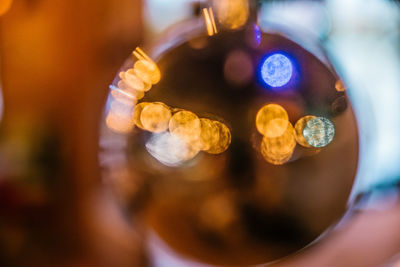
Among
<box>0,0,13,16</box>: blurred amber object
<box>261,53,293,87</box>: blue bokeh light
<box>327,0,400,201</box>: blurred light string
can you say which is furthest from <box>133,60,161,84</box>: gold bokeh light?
<box>0,0,13,16</box>: blurred amber object

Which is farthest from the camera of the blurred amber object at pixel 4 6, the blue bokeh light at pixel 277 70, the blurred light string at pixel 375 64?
the blurred amber object at pixel 4 6

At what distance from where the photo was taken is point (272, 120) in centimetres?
50

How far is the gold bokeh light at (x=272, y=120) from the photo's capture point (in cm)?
49

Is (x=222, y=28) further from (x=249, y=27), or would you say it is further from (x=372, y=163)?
(x=372, y=163)

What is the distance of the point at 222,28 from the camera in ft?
1.53

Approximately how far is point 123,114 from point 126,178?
9 centimetres

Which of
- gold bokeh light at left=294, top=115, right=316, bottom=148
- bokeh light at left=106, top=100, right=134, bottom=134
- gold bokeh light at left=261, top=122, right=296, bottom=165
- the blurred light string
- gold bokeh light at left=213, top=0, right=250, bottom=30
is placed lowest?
bokeh light at left=106, top=100, right=134, bottom=134

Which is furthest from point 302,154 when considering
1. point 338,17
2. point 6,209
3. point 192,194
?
point 6,209

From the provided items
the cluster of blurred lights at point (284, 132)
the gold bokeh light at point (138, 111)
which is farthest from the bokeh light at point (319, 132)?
the gold bokeh light at point (138, 111)

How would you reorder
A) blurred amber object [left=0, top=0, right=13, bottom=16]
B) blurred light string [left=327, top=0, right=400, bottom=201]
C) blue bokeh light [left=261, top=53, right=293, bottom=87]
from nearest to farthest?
1. blue bokeh light [left=261, top=53, right=293, bottom=87]
2. blurred light string [left=327, top=0, right=400, bottom=201]
3. blurred amber object [left=0, top=0, right=13, bottom=16]

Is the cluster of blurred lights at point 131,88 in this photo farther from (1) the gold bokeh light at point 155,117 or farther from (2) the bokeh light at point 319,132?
(2) the bokeh light at point 319,132

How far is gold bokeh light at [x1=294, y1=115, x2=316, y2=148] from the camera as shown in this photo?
485mm

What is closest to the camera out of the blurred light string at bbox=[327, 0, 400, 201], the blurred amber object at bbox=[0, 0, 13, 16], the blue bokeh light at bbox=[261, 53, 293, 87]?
the blue bokeh light at bbox=[261, 53, 293, 87]

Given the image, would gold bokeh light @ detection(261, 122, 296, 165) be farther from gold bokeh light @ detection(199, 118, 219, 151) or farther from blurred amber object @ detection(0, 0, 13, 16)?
blurred amber object @ detection(0, 0, 13, 16)
